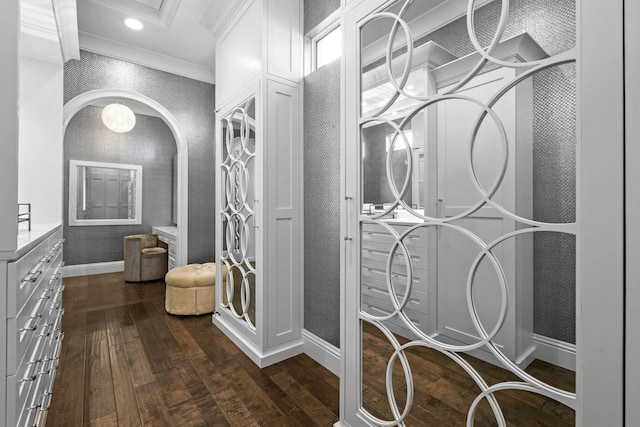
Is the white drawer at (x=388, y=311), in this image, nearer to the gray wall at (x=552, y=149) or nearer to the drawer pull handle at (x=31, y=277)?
the gray wall at (x=552, y=149)

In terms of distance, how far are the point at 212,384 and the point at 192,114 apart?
355 cm

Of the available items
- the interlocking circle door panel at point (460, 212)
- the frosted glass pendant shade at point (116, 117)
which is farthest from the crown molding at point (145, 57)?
the interlocking circle door panel at point (460, 212)

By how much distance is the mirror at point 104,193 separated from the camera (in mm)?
4866

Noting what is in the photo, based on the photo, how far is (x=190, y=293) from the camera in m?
3.03

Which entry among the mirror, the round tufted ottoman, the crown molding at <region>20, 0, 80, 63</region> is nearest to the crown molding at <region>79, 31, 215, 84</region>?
the crown molding at <region>20, 0, 80, 63</region>

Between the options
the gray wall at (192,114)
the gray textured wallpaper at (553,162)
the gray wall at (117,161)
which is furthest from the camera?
the gray wall at (117,161)

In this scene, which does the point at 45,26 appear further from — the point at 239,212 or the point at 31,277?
the point at 31,277

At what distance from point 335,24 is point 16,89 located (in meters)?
1.85

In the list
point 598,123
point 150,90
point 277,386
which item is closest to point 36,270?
point 277,386

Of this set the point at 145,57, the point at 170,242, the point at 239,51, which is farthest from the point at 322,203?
the point at 145,57

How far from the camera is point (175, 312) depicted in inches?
119

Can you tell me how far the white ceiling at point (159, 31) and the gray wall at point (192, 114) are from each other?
13cm

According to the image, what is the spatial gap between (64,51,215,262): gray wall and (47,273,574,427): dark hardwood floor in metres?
1.53

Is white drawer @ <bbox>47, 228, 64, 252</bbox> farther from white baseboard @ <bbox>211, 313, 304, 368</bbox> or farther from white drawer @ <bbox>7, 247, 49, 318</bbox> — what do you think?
white baseboard @ <bbox>211, 313, 304, 368</bbox>
